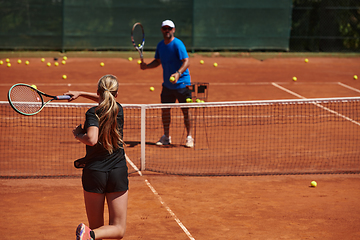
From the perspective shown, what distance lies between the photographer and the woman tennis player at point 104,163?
3.73 metres

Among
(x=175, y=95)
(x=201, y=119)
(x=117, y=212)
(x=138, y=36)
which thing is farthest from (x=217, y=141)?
(x=117, y=212)

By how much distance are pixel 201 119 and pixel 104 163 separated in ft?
22.3

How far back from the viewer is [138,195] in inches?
246

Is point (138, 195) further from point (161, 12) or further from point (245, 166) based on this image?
point (161, 12)

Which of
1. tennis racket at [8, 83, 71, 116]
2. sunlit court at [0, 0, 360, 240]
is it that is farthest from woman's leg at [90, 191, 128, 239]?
tennis racket at [8, 83, 71, 116]

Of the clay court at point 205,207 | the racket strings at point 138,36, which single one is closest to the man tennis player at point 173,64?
the racket strings at point 138,36

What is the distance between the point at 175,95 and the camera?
8305 mm

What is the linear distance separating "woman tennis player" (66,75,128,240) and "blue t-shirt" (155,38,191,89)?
4361 millimetres

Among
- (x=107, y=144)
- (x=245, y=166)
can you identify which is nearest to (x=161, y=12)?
(x=245, y=166)

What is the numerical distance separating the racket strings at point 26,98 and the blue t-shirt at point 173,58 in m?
3.98

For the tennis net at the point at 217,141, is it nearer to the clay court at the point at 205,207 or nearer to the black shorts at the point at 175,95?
the black shorts at the point at 175,95

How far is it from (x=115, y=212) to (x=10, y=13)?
15029 mm

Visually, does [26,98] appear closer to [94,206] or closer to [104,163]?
[104,163]

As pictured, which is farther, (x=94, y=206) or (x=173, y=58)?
(x=173, y=58)
